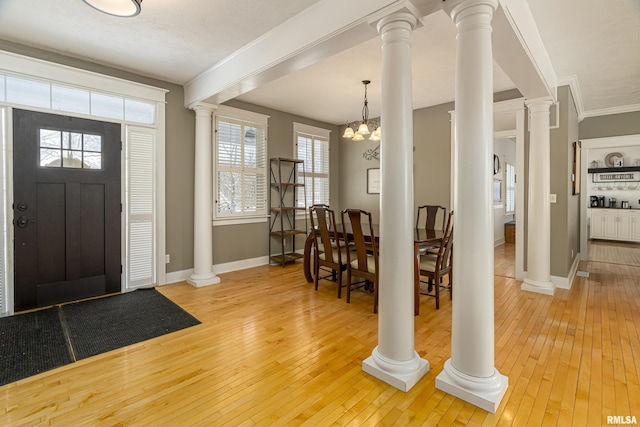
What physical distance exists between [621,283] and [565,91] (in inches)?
105

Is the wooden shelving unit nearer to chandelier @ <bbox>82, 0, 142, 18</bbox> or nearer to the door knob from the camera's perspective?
the door knob

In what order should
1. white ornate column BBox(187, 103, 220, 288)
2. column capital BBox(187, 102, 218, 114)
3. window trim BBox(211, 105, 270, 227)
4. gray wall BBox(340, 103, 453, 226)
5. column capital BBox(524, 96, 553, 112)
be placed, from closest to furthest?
column capital BBox(524, 96, 553, 112), column capital BBox(187, 102, 218, 114), white ornate column BBox(187, 103, 220, 288), window trim BBox(211, 105, 270, 227), gray wall BBox(340, 103, 453, 226)

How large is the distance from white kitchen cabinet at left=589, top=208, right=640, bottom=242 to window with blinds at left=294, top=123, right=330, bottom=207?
6921 mm

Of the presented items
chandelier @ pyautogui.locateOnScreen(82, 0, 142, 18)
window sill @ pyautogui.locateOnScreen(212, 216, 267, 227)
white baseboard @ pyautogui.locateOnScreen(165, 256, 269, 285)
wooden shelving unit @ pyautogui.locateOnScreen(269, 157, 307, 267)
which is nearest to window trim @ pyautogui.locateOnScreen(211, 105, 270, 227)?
window sill @ pyautogui.locateOnScreen(212, 216, 267, 227)

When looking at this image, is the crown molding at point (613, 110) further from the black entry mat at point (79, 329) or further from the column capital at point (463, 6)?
the black entry mat at point (79, 329)

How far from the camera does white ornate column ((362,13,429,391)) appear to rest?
77.4 inches

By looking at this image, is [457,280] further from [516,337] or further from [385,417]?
[516,337]

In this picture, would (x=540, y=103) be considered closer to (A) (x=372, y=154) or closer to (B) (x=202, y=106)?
(A) (x=372, y=154)

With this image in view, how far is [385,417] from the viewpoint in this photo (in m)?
1.68

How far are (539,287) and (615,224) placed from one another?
19.5 feet

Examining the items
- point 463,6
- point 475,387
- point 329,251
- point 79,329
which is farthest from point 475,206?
point 79,329

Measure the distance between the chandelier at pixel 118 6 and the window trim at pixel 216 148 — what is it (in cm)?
237

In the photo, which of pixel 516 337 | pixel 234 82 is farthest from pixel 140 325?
pixel 516 337

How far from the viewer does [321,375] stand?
2.08m
